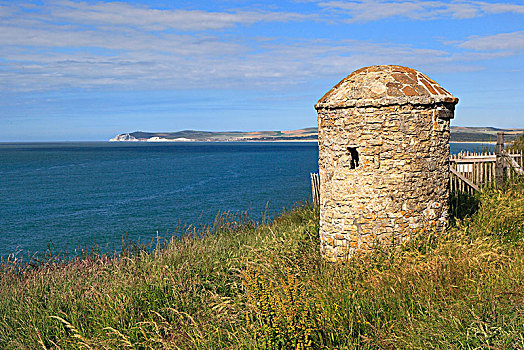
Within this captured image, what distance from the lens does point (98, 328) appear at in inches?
→ 229

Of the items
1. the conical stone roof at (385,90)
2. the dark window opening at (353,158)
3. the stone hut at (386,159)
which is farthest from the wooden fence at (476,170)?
the dark window opening at (353,158)

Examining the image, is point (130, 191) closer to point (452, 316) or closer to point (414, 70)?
point (414, 70)

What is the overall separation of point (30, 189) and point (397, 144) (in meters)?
44.1

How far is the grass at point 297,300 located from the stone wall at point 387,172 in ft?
1.15

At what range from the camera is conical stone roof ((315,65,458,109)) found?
6.94 metres

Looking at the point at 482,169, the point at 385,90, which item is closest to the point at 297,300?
the point at 385,90

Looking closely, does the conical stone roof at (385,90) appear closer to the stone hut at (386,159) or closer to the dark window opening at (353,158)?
the stone hut at (386,159)

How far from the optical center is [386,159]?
6969 millimetres

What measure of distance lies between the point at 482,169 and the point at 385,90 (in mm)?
6659

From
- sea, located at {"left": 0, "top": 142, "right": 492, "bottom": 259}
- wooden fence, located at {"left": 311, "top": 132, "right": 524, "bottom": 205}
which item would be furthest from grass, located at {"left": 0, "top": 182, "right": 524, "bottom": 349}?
sea, located at {"left": 0, "top": 142, "right": 492, "bottom": 259}

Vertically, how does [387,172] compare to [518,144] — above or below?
below

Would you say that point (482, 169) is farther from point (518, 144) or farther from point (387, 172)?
point (387, 172)

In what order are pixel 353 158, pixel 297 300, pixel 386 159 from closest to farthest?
pixel 297 300 < pixel 386 159 < pixel 353 158

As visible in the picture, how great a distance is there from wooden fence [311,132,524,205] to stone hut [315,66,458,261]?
4.84 meters
